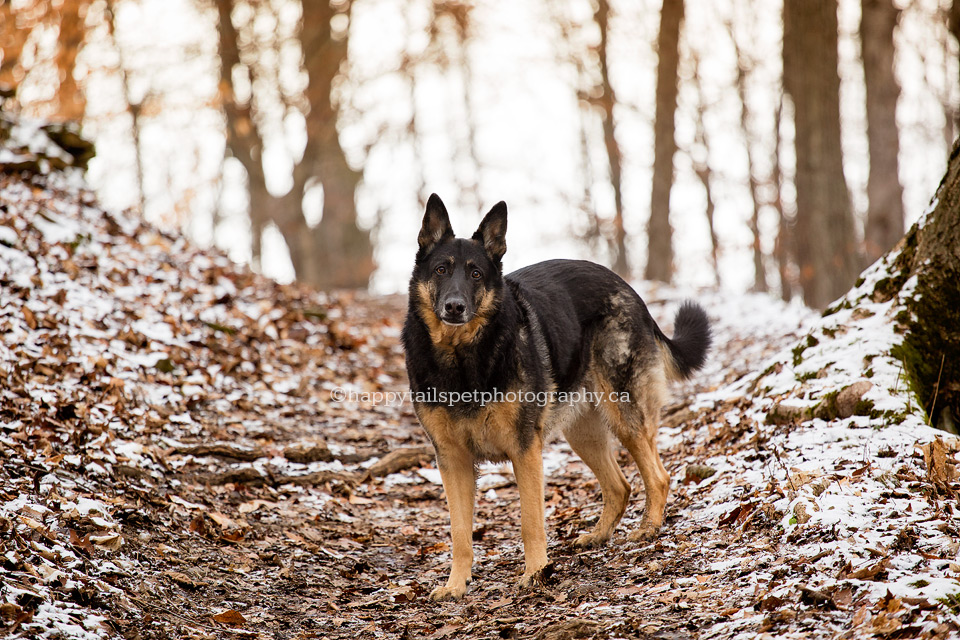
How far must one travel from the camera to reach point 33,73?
16859mm

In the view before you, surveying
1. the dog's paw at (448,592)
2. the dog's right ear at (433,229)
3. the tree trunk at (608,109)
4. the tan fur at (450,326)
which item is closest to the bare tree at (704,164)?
the tree trunk at (608,109)

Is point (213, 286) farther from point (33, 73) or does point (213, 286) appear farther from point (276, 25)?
point (276, 25)

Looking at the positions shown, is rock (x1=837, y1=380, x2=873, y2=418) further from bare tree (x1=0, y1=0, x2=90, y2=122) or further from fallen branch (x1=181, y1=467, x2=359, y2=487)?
bare tree (x1=0, y1=0, x2=90, y2=122)

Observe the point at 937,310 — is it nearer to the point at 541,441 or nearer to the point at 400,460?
the point at 541,441

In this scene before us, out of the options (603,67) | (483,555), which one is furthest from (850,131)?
(483,555)

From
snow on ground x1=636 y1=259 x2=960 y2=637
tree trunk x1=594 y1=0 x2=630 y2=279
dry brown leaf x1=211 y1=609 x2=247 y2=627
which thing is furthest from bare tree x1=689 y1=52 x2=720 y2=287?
dry brown leaf x1=211 y1=609 x2=247 y2=627

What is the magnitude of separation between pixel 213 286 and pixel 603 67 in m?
16.0

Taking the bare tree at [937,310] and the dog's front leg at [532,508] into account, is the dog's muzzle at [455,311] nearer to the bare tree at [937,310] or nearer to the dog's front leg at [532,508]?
the dog's front leg at [532,508]

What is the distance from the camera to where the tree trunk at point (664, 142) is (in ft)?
56.6

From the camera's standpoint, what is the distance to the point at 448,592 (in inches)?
200

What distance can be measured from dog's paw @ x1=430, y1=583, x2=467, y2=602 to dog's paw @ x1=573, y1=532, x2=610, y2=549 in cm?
105

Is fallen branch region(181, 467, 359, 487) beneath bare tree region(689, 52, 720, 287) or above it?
beneath

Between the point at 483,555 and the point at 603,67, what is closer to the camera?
the point at 483,555

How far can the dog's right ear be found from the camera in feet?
18.4
